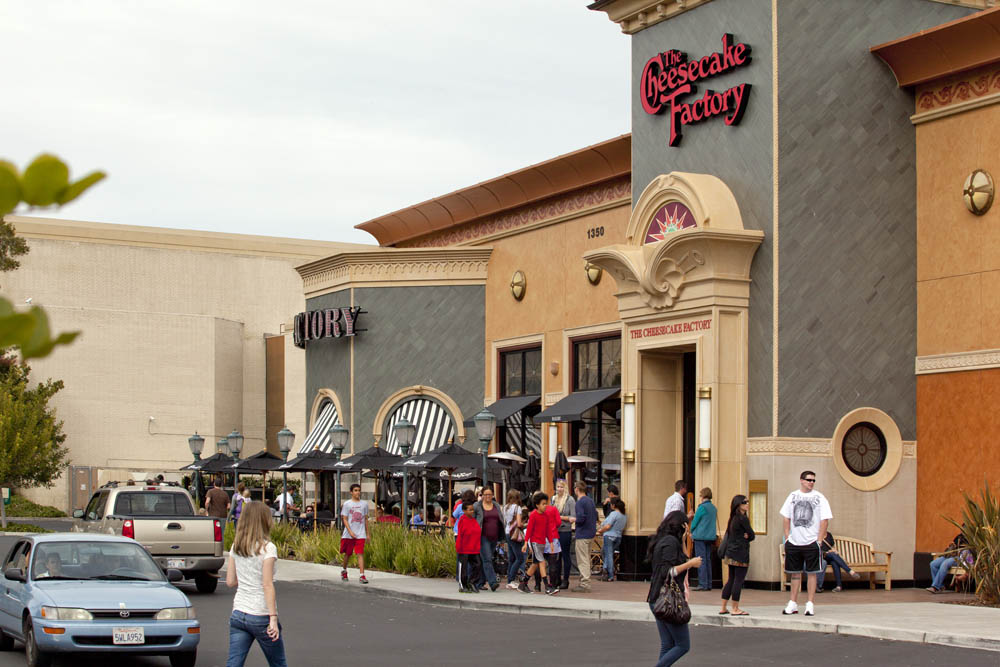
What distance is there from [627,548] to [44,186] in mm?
22992

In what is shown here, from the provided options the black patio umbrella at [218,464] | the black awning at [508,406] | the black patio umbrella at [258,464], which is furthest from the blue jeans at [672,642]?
the black patio umbrella at [218,464]

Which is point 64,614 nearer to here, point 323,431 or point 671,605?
point 671,605

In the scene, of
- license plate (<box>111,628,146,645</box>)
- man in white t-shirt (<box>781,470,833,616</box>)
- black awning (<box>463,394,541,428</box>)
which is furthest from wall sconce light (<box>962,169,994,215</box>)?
license plate (<box>111,628,146,645</box>)

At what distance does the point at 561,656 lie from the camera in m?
14.1

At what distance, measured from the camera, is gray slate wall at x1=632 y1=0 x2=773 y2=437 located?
73.6 ft

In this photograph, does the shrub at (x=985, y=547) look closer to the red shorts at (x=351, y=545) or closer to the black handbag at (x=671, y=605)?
the black handbag at (x=671, y=605)

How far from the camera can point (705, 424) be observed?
2252cm

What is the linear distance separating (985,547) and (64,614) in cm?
1219

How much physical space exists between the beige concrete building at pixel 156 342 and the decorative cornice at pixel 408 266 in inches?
941

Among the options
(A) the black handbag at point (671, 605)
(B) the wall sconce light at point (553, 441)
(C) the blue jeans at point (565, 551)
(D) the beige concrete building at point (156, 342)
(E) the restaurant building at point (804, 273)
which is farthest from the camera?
(D) the beige concrete building at point (156, 342)

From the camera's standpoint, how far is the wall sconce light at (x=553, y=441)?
3148 centimetres

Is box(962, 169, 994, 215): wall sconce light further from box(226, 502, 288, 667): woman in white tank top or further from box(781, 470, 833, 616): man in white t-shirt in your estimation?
box(226, 502, 288, 667): woman in white tank top

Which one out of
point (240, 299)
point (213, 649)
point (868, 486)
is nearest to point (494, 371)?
point (868, 486)

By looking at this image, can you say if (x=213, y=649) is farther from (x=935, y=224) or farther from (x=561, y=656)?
(x=935, y=224)
